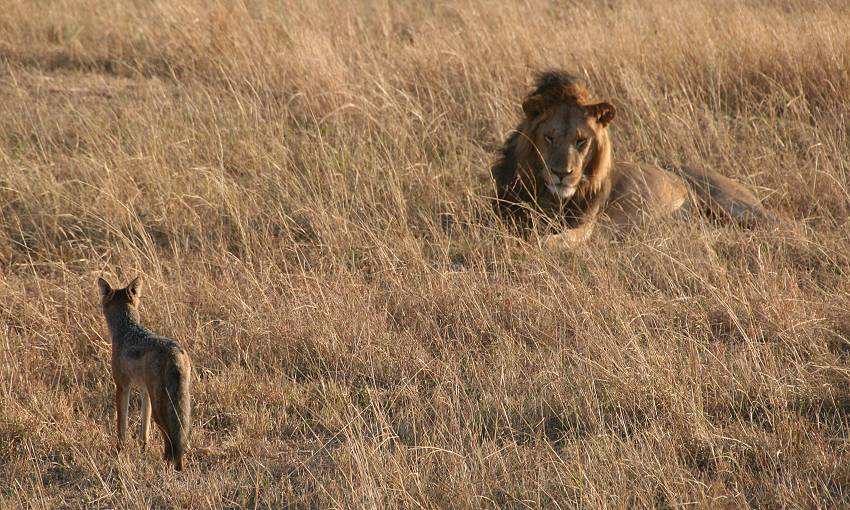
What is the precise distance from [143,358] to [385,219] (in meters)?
3.07

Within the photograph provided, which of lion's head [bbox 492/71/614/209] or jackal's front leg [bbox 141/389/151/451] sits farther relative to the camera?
lion's head [bbox 492/71/614/209]

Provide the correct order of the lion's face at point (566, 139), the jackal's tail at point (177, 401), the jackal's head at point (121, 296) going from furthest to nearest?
1. the lion's face at point (566, 139)
2. the jackal's head at point (121, 296)
3. the jackal's tail at point (177, 401)

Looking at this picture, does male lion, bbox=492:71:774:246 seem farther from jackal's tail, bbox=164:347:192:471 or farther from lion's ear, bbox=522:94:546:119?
jackal's tail, bbox=164:347:192:471

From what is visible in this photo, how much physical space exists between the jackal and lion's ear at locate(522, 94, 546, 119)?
3.40 m

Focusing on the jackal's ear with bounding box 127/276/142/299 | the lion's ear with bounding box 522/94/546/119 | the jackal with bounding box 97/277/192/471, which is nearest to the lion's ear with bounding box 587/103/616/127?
the lion's ear with bounding box 522/94/546/119

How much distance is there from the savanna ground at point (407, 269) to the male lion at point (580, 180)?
0.27m

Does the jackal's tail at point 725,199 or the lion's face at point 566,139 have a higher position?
the lion's face at point 566,139

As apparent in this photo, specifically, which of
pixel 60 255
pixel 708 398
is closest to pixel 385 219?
pixel 60 255

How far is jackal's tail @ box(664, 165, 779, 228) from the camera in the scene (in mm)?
7461

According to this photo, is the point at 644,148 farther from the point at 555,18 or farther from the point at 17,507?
the point at 17,507

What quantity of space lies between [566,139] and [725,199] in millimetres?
1272

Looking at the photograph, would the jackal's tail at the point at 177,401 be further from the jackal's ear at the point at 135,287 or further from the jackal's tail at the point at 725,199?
the jackal's tail at the point at 725,199

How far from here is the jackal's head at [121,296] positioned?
15.3 ft

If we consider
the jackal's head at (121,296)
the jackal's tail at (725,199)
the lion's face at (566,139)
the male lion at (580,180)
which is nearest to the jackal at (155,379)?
the jackal's head at (121,296)
